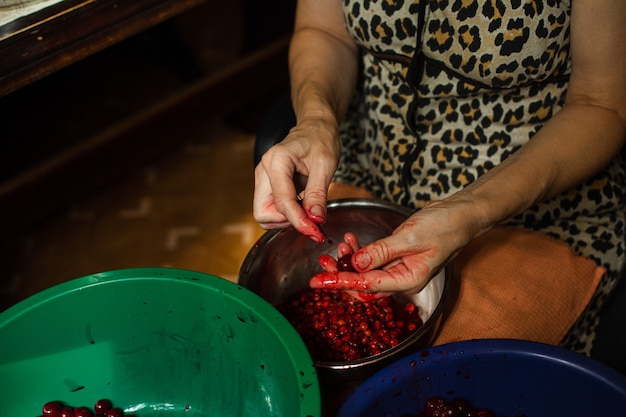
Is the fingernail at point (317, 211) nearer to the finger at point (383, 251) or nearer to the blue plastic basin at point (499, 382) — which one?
the finger at point (383, 251)

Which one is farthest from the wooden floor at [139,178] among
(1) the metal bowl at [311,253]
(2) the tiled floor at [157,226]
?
(1) the metal bowl at [311,253]

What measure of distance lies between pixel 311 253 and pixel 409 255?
12.2 inches

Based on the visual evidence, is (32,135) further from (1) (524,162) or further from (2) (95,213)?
(1) (524,162)

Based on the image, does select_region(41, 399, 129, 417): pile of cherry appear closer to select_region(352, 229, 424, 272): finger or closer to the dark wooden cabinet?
select_region(352, 229, 424, 272): finger

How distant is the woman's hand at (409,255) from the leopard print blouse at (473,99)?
27cm

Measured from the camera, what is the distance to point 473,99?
3.72ft

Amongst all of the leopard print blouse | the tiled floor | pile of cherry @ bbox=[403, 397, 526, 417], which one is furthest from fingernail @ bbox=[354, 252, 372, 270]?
the tiled floor

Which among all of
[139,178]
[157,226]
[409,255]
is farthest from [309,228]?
[139,178]

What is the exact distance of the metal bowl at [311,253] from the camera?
1.05m

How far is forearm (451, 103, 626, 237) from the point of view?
0.98 metres

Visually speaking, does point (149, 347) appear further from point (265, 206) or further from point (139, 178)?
point (139, 178)

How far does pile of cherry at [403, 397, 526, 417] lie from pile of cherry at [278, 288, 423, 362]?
0.12 meters

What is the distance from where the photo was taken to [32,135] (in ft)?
8.08

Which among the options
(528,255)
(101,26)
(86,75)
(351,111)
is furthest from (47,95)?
(528,255)
